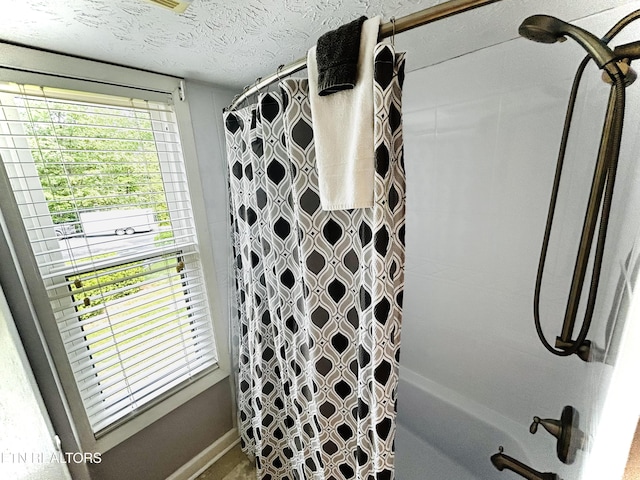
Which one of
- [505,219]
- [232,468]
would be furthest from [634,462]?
[232,468]

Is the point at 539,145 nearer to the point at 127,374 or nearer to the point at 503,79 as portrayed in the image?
the point at 503,79

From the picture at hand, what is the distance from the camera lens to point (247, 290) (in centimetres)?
134

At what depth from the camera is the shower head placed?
2.04ft

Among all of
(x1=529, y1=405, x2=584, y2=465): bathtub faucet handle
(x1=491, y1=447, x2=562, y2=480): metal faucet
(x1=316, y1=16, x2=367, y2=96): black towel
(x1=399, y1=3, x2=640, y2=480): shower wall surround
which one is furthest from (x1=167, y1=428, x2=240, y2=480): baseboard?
(x1=316, y1=16, x2=367, y2=96): black towel

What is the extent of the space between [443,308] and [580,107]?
42.9 inches

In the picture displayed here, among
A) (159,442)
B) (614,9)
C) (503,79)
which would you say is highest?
(614,9)

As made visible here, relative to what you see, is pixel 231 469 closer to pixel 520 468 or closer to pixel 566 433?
pixel 520 468

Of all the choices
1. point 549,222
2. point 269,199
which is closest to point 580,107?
point 549,222

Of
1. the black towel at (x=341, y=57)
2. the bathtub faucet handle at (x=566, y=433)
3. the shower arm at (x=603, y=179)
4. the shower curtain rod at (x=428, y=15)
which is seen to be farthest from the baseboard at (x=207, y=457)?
the shower curtain rod at (x=428, y=15)

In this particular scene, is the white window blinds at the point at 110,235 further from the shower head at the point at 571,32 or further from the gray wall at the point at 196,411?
the shower head at the point at 571,32

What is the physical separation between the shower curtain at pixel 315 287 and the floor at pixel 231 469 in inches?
15.2

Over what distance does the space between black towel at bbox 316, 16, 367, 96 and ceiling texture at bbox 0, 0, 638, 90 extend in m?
0.09

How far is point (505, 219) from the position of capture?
124cm

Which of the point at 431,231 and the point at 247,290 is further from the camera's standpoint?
the point at 431,231
